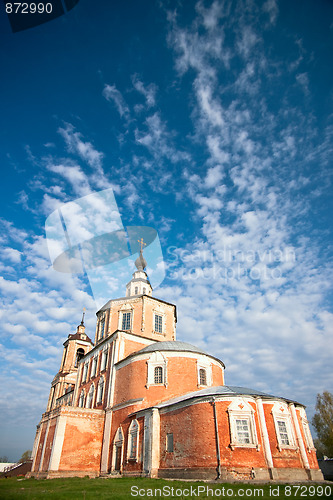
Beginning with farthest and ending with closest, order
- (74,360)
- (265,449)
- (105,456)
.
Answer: (74,360) < (105,456) < (265,449)

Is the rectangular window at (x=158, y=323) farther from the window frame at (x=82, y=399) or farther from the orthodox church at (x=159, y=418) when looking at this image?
the window frame at (x=82, y=399)

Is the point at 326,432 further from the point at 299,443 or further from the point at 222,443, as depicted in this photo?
the point at 222,443

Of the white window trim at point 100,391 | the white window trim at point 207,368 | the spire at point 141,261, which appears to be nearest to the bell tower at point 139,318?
the white window trim at point 100,391

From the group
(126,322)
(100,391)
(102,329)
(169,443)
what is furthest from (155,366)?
(102,329)

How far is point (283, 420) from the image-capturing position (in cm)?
1756

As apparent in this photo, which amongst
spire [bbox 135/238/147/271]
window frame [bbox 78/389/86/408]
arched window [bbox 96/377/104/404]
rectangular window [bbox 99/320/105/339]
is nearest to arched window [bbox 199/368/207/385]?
arched window [bbox 96/377/104/404]

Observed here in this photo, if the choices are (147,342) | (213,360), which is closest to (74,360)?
(147,342)

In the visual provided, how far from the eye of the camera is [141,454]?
65.6 feet

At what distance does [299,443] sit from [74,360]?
4236cm

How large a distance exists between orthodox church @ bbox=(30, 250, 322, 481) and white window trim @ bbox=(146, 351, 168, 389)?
0.08 meters

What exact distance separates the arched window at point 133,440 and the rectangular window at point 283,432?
9558 millimetres

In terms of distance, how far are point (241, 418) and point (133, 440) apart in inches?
347
